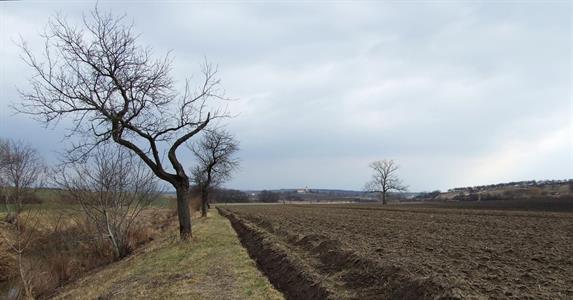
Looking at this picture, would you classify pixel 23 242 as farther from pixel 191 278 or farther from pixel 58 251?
pixel 191 278

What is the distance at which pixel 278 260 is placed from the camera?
14.3 meters

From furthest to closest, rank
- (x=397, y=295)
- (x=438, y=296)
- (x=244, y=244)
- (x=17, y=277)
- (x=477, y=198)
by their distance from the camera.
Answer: (x=477, y=198) < (x=17, y=277) < (x=244, y=244) < (x=397, y=295) < (x=438, y=296)

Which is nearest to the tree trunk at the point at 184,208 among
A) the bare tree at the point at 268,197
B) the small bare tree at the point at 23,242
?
the small bare tree at the point at 23,242

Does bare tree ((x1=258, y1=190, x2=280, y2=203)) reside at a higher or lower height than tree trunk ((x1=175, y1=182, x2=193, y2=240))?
higher

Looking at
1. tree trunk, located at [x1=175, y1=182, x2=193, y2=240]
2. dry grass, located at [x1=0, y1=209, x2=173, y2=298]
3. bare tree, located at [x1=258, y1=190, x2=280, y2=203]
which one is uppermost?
bare tree, located at [x1=258, y1=190, x2=280, y2=203]

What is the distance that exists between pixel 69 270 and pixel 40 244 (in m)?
6.05

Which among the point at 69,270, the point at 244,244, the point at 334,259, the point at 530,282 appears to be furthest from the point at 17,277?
the point at 530,282

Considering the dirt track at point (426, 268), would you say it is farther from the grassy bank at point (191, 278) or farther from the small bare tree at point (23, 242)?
the small bare tree at point (23, 242)

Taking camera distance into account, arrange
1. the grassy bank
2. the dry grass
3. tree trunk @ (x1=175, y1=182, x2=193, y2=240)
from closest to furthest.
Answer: the grassy bank < tree trunk @ (x1=175, y1=182, x2=193, y2=240) < the dry grass

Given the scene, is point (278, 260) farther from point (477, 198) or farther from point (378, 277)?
point (477, 198)

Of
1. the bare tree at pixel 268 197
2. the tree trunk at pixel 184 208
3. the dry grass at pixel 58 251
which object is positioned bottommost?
the dry grass at pixel 58 251

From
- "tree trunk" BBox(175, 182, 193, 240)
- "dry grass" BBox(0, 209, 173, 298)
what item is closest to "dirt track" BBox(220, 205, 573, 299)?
"tree trunk" BBox(175, 182, 193, 240)

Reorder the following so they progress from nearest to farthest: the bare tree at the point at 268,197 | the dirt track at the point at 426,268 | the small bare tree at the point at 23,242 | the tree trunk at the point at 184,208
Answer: the dirt track at the point at 426,268, the small bare tree at the point at 23,242, the tree trunk at the point at 184,208, the bare tree at the point at 268,197

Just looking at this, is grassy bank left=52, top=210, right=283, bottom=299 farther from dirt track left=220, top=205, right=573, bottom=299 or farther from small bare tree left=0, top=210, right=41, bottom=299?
small bare tree left=0, top=210, right=41, bottom=299
